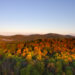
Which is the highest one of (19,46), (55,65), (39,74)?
(19,46)

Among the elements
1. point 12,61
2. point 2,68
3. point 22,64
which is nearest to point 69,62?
point 22,64

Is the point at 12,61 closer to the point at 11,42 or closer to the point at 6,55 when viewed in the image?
the point at 6,55

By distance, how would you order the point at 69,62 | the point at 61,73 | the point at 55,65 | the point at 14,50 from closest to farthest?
the point at 61,73 < the point at 55,65 < the point at 69,62 < the point at 14,50

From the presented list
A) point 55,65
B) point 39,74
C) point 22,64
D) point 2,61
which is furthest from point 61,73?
point 2,61

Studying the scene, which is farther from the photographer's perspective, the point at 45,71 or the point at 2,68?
the point at 2,68

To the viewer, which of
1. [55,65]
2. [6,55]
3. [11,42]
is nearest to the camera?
[55,65]

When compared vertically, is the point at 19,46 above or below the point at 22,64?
above

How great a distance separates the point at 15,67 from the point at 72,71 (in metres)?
0.90

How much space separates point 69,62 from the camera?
202 cm

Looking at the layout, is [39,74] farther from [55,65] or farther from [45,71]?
[55,65]

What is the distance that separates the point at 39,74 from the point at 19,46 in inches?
46.6

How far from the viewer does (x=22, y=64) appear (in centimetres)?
193

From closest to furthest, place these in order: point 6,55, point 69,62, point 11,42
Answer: point 69,62, point 6,55, point 11,42

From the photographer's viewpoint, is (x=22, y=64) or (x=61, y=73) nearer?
(x=61, y=73)
